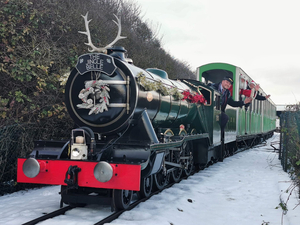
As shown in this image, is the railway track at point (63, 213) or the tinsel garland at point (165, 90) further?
the tinsel garland at point (165, 90)

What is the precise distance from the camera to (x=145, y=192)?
5.64m

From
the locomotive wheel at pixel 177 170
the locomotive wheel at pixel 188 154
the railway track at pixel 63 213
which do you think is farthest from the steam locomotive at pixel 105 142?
the locomotive wheel at pixel 188 154

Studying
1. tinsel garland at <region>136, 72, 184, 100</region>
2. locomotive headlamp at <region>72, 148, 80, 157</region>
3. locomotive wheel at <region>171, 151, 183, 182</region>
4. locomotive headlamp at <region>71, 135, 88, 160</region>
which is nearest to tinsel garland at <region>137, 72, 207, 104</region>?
tinsel garland at <region>136, 72, 184, 100</region>

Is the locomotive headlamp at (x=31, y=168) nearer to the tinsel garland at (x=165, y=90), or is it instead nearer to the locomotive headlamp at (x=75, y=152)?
the locomotive headlamp at (x=75, y=152)

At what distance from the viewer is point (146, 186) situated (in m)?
5.75

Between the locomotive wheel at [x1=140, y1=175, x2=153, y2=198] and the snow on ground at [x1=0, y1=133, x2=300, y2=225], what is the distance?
0.15 metres

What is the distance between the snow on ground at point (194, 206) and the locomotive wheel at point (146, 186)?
0.50ft

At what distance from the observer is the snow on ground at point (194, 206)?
4.51 metres

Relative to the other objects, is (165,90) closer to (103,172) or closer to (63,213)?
(103,172)

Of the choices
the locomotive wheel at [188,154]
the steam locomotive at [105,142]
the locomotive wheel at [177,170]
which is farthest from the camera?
the locomotive wheel at [188,154]

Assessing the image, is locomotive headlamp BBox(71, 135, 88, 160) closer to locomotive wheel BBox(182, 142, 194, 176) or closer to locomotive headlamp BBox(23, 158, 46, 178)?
locomotive headlamp BBox(23, 158, 46, 178)

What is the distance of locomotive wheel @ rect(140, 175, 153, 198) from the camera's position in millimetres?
5512

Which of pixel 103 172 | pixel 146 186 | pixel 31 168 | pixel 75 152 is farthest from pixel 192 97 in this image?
pixel 31 168

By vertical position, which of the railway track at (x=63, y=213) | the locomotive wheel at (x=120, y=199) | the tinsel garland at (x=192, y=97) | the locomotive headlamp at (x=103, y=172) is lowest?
the railway track at (x=63, y=213)
